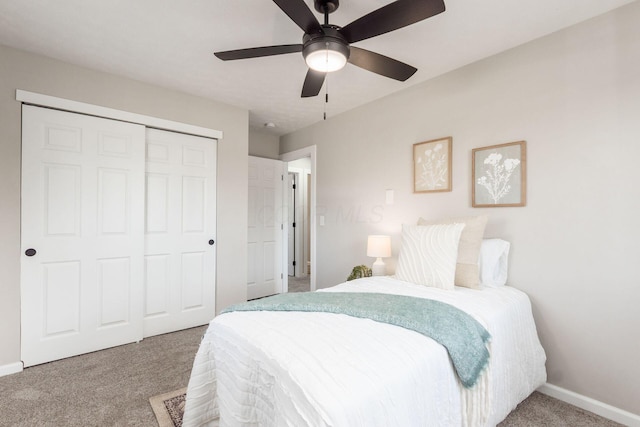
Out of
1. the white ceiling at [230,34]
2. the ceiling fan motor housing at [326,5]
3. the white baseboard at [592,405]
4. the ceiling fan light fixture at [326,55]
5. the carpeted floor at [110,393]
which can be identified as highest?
the white ceiling at [230,34]

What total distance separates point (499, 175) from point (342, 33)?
61.6 inches

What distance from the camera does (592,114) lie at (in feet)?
6.16

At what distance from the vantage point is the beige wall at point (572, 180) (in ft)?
5.77

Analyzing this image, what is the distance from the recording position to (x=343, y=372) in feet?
3.27

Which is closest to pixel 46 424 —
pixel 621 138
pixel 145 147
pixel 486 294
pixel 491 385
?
pixel 145 147

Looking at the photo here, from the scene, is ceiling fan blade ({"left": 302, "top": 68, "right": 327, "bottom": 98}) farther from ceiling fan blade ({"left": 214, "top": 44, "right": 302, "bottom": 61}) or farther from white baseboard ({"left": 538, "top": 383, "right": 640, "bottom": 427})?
white baseboard ({"left": 538, "top": 383, "right": 640, "bottom": 427})

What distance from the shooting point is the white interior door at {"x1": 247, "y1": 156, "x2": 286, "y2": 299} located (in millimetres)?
4195

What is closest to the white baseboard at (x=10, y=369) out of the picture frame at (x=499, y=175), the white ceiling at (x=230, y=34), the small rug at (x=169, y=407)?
the small rug at (x=169, y=407)

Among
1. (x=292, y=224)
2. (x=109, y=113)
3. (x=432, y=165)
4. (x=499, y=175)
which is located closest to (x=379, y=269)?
(x=432, y=165)

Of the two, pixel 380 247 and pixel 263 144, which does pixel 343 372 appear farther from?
pixel 263 144

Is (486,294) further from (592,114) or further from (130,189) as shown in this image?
(130,189)

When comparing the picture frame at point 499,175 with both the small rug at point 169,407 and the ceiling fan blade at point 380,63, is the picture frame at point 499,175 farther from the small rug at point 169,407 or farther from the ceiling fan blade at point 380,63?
the small rug at point 169,407

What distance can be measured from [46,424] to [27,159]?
1863 millimetres

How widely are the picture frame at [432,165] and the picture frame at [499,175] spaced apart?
0.74 ft
